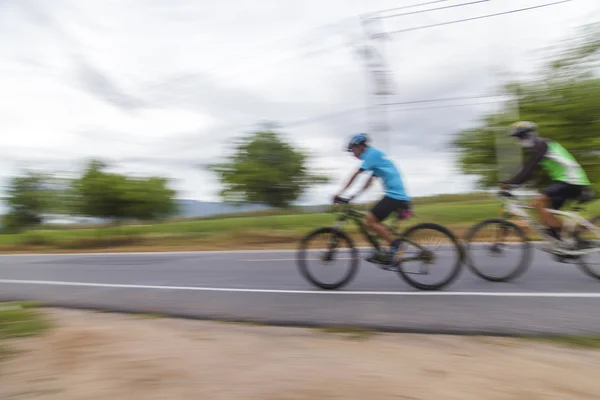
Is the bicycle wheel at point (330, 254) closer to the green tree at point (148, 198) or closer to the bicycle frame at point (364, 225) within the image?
the bicycle frame at point (364, 225)

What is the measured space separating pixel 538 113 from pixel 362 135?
10.5 meters

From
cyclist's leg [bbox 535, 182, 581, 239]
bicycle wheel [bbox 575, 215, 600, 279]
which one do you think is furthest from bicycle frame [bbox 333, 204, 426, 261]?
bicycle wheel [bbox 575, 215, 600, 279]

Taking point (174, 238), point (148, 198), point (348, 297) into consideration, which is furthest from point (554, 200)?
point (148, 198)

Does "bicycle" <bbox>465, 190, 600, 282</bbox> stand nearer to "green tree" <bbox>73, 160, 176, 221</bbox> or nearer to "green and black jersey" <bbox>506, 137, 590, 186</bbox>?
"green and black jersey" <bbox>506, 137, 590, 186</bbox>

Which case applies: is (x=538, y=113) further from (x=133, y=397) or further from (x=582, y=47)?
(x=133, y=397)

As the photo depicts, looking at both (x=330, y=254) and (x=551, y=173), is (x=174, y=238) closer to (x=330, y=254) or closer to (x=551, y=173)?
(x=330, y=254)

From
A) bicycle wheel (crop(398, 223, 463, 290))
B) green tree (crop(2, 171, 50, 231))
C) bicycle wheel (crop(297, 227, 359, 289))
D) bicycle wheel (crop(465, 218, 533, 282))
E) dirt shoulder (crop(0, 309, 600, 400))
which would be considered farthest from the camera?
green tree (crop(2, 171, 50, 231))

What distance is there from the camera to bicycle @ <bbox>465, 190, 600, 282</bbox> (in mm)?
6129

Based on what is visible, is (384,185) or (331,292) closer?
(384,185)

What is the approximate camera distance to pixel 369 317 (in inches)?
195

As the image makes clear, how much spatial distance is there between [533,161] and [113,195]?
20753 mm

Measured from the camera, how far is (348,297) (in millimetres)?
6031

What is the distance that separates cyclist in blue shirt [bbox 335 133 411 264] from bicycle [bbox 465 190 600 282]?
3.71ft

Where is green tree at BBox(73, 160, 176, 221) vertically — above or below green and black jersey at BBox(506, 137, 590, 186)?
above
